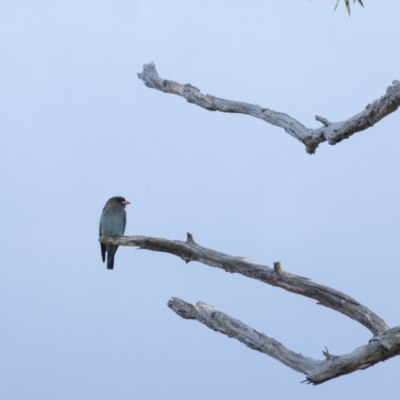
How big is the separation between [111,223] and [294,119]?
14.8ft

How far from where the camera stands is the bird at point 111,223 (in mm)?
12672

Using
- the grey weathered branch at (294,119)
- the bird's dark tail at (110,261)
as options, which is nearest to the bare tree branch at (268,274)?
the grey weathered branch at (294,119)

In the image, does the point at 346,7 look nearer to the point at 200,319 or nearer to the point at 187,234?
the point at 187,234

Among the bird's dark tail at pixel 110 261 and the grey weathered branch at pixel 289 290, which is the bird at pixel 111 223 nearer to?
the bird's dark tail at pixel 110 261

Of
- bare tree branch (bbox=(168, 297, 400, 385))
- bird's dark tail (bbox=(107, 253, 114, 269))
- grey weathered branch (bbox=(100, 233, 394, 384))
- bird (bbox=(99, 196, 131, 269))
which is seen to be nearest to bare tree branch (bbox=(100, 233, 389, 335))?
grey weathered branch (bbox=(100, 233, 394, 384))

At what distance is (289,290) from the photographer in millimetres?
8516

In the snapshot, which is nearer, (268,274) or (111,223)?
(268,274)

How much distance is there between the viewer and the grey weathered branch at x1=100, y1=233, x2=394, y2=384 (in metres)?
7.06

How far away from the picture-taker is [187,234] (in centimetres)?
904

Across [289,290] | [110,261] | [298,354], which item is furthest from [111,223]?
[298,354]

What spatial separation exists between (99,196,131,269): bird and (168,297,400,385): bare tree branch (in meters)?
4.07

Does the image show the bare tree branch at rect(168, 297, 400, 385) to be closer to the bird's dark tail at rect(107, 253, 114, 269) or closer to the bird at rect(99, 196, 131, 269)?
the bird at rect(99, 196, 131, 269)

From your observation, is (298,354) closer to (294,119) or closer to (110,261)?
(294,119)

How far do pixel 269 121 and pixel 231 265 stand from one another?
1.23m
